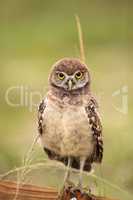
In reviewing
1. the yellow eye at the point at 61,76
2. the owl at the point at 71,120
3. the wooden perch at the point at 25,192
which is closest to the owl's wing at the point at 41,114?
the owl at the point at 71,120

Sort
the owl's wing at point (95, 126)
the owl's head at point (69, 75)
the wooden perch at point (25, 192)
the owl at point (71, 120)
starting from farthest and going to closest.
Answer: the owl's wing at point (95, 126) → the owl at point (71, 120) → the owl's head at point (69, 75) → the wooden perch at point (25, 192)

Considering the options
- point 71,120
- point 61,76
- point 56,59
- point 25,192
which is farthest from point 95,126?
point 56,59

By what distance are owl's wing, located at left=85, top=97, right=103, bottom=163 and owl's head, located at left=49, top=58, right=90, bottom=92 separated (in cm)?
9

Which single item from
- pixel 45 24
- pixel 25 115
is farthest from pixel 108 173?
pixel 45 24

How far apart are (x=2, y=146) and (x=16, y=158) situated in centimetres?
21

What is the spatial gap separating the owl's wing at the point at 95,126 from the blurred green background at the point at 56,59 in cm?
17

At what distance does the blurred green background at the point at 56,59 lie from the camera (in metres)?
7.63

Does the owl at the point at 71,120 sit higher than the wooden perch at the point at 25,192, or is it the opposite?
the owl at the point at 71,120

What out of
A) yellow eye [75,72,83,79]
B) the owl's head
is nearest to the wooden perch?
the owl's head

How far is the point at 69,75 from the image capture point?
607cm

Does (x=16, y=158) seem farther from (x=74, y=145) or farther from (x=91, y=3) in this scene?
(x=91, y=3)

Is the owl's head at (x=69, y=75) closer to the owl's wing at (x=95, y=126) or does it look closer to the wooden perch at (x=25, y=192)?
the owl's wing at (x=95, y=126)

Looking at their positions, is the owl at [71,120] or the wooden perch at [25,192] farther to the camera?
the owl at [71,120]

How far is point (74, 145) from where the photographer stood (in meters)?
6.08
